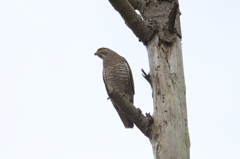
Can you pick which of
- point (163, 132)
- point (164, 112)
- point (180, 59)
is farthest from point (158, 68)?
point (163, 132)

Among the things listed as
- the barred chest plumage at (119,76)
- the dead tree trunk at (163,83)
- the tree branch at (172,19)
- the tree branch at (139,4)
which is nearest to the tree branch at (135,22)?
the dead tree trunk at (163,83)

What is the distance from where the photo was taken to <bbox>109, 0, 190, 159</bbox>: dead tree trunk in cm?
313

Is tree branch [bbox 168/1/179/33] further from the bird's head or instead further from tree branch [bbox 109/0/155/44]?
the bird's head

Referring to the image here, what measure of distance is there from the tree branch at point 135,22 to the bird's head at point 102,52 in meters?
2.36

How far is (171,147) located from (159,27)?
1.65 metres

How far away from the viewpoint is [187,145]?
10.3 ft

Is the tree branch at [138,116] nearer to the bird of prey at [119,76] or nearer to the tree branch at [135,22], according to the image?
the tree branch at [135,22]

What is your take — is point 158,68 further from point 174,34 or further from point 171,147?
point 171,147

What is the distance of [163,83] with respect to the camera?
11.4 ft

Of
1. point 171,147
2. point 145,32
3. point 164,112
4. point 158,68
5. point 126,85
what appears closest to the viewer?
point 171,147

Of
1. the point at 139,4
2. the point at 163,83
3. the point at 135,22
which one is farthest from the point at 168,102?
the point at 139,4

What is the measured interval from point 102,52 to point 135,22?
2719mm

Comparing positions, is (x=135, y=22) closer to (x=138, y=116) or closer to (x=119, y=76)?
(x=138, y=116)

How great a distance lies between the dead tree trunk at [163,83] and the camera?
10.3 feet
